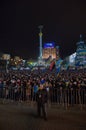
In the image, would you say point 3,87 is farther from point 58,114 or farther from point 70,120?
point 70,120

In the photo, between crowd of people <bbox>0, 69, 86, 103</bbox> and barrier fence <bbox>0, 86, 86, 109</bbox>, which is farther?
crowd of people <bbox>0, 69, 86, 103</bbox>

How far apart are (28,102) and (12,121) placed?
597 centimetres

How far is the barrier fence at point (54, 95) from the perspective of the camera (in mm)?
15461

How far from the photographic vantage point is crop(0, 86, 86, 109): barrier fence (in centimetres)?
1546

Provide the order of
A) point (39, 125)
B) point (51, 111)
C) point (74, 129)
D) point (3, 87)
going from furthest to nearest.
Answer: point (3, 87) → point (51, 111) → point (39, 125) → point (74, 129)

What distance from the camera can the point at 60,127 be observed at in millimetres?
10164

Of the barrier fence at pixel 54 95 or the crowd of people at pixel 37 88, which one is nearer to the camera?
the barrier fence at pixel 54 95

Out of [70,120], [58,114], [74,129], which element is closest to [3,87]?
[58,114]

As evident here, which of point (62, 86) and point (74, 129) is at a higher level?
point (62, 86)

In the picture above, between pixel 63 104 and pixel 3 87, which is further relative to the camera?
pixel 3 87

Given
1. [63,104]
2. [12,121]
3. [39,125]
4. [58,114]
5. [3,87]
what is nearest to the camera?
[39,125]

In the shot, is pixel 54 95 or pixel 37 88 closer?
pixel 37 88

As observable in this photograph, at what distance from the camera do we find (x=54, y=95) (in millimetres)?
16453

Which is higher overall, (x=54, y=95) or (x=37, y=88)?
(x=37, y=88)
